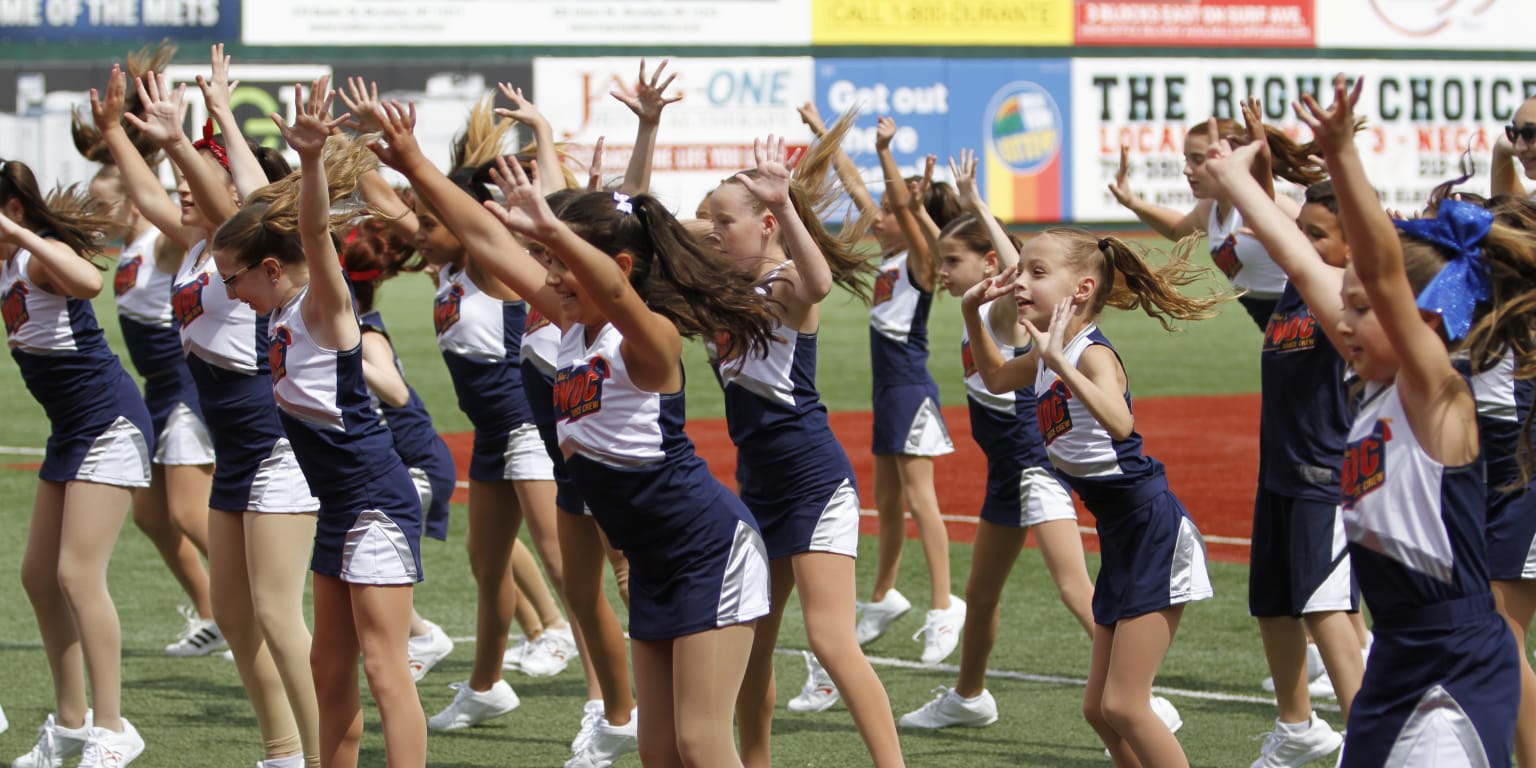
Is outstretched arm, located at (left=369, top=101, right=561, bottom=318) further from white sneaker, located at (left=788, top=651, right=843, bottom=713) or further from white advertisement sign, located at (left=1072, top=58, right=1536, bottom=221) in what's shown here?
white advertisement sign, located at (left=1072, top=58, right=1536, bottom=221)

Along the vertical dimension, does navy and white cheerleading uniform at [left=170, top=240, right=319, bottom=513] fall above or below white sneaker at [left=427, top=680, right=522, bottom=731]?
above

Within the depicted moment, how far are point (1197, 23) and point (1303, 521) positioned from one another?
33131 millimetres

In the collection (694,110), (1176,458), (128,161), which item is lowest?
(1176,458)

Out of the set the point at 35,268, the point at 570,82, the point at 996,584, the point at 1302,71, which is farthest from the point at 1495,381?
the point at 1302,71

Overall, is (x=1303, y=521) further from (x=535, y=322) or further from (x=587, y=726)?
(x=535, y=322)

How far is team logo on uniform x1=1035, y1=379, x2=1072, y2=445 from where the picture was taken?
5.10 metres

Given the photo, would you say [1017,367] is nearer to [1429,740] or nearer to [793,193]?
[793,193]

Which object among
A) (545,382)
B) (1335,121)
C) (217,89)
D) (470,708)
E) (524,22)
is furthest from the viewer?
(524,22)

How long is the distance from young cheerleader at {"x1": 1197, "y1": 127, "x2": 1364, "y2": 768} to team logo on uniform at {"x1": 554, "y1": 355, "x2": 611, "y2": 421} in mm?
1973

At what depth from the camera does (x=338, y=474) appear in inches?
200

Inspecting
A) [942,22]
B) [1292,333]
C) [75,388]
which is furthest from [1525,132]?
[942,22]

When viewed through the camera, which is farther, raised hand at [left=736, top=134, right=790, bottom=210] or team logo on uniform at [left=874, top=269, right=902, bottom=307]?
team logo on uniform at [left=874, top=269, right=902, bottom=307]

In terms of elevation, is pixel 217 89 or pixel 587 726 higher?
pixel 217 89

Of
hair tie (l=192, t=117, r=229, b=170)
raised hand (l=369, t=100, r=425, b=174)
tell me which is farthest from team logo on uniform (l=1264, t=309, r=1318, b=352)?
hair tie (l=192, t=117, r=229, b=170)
